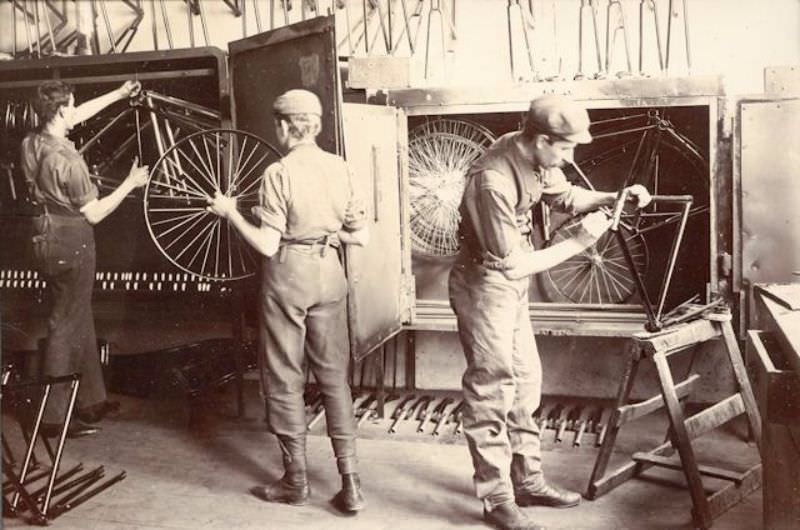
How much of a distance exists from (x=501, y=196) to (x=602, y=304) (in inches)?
80.9

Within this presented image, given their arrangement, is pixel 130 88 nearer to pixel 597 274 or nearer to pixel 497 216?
pixel 497 216

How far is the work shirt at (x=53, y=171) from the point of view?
14.1ft

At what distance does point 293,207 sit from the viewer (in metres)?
3.71

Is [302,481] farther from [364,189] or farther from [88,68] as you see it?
[88,68]

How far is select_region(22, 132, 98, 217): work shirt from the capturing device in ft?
14.1

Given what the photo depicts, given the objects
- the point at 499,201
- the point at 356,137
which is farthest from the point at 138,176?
the point at 499,201

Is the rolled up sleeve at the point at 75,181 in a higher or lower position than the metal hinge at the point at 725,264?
higher

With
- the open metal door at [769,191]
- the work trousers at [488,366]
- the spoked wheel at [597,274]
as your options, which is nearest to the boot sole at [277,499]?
the work trousers at [488,366]

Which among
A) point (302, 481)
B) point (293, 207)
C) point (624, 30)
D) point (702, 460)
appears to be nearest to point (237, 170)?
point (293, 207)

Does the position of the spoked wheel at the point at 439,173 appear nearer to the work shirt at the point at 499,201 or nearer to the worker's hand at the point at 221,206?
the work shirt at the point at 499,201

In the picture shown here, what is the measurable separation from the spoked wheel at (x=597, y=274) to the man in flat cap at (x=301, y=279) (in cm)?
192

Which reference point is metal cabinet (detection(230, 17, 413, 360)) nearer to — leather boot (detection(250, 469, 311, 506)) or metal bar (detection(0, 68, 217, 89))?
metal bar (detection(0, 68, 217, 89))

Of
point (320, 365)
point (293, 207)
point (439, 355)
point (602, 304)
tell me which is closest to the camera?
point (293, 207)

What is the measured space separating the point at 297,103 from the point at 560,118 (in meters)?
1.15
